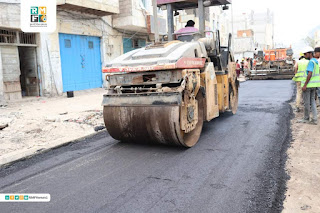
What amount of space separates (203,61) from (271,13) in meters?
78.3

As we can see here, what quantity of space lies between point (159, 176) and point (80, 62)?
11.4 meters

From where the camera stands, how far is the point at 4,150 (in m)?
5.02

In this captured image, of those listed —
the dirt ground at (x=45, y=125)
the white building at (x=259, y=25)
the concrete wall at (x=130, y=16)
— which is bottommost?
the dirt ground at (x=45, y=125)

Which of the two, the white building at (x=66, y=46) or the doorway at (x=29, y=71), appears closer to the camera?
the white building at (x=66, y=46)

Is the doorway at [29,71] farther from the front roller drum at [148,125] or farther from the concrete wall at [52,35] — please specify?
the front roller drum at [148,125]

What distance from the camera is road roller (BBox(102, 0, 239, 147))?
14.7 feet

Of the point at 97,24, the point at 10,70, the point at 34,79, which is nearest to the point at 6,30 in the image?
the point at 10,70

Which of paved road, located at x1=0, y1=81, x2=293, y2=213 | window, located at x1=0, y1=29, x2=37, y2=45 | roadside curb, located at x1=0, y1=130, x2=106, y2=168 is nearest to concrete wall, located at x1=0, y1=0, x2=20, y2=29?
window, located at x1=0, y1=29, x2=37, y2=45

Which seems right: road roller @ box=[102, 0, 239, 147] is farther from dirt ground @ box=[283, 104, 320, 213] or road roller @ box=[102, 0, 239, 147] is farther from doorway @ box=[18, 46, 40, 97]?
doorway @ box=[18, 46, 40, 97]

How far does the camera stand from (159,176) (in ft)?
12.1

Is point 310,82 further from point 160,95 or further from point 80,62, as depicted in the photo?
point 80,62

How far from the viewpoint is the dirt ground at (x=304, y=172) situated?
2.93m

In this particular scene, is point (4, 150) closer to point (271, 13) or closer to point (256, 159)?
point (256, 159)

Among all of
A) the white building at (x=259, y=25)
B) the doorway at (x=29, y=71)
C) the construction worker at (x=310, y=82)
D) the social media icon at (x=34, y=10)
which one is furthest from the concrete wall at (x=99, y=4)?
the white building at (x=259, y=25)
